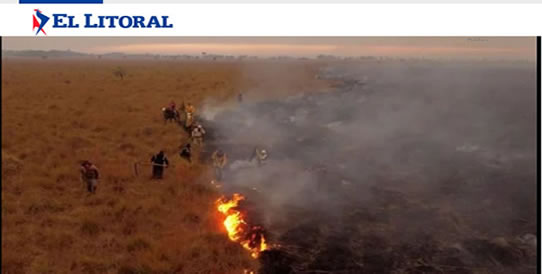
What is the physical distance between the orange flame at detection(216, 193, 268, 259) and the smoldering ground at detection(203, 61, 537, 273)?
1.35 ft

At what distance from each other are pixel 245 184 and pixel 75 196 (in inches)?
239

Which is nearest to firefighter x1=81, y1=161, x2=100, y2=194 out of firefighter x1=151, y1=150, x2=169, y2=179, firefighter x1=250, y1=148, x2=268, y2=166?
firefighter x1=151, y1=150, x2=169, y2=179

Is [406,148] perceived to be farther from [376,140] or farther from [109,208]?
[109,208]

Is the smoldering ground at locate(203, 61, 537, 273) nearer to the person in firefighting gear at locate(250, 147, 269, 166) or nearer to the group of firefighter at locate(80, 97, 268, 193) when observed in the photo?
the person in firefighting gear at locate(250, 147, 269, 166)

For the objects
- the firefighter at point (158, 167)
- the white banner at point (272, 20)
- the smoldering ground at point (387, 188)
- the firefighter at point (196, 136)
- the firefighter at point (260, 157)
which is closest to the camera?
the white banner at point (272, 20)

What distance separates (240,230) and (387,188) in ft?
22.8

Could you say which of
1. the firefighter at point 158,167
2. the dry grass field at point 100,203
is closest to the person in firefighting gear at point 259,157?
the dry grass field at point 100,203

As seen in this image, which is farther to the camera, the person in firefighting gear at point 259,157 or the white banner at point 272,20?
the person in firefighting gear at point 259,157

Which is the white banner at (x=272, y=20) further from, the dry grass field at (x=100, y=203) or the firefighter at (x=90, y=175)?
the firefighter at (x=90, y=175)

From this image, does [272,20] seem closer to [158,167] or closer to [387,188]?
[158,167]

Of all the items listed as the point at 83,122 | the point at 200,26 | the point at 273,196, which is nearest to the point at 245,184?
the point at 273,196

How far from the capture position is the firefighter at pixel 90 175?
13641 mm

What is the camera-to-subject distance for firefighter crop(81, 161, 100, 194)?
13.6m

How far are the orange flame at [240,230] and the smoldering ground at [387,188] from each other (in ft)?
1.35
